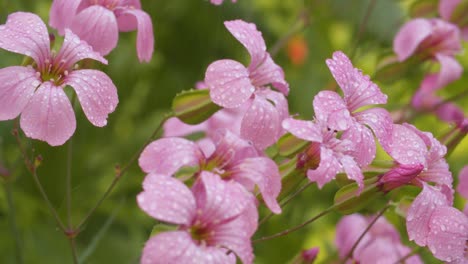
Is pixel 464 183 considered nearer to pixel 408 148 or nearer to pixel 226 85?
pixel 408 148

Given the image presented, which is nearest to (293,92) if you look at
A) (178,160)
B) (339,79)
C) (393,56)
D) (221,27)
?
(221,27)

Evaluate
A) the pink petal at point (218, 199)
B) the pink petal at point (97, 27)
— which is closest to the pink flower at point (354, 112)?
the pink petal at point (218, 199)

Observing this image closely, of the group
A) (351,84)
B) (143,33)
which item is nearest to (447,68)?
(351,84)

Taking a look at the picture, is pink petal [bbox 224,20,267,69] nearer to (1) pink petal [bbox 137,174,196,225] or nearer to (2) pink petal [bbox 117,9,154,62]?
(2) pink petal [bbox 117,9,154,62]

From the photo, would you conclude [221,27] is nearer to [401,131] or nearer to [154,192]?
[401,131]

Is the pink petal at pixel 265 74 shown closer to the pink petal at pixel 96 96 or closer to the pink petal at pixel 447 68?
the pink petal at pixel 96 96

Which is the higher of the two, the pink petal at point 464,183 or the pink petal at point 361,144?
the pink petal at point 361,144

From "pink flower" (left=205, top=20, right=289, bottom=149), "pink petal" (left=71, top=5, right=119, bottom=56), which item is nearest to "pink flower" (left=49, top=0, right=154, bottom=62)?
"pink petal" (left=71, top=5, right=119, bottom=56)

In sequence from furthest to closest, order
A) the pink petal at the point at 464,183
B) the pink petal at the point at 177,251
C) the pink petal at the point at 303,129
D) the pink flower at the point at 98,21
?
the pink petal at the point at 464,183, the pink flower at the point at 98,21, the pink petal at the point at 303,129, the pink petal at the point at 177,251
